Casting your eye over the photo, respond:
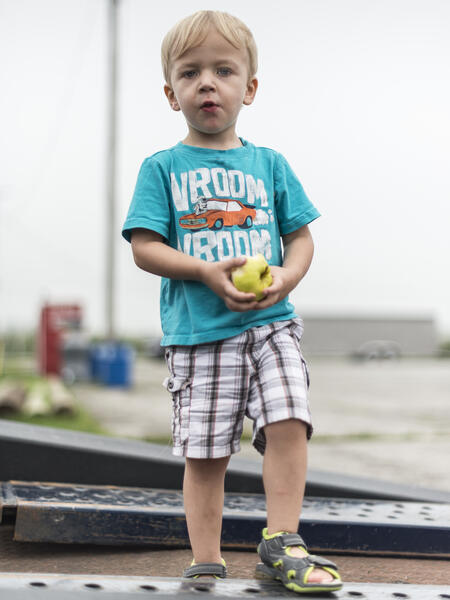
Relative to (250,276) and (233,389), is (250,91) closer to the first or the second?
(250,276)

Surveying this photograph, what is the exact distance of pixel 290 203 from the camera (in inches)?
78.8

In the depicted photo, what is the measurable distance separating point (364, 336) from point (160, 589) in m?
25.2

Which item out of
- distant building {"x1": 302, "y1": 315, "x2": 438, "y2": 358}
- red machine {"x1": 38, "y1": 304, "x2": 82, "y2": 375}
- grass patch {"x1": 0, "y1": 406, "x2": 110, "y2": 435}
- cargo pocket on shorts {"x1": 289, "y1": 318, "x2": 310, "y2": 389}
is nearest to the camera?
cargo pocket on shorts {"x1": 289, "y1": 318, "x2": 310, "y2": 389}

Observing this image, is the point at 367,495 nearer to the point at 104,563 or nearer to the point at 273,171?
the point at 104,563

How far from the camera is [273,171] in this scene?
201cm

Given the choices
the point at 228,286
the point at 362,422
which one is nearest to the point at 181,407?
the point at 228,286

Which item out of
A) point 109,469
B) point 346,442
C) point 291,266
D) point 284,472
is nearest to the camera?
point 284,472

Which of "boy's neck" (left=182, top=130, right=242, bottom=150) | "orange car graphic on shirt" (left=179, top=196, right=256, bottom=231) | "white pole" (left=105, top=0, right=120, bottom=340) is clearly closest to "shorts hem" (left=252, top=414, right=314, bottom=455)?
"orange car graphic on shirt" (left=179, top=196, right=256, bottom=231)

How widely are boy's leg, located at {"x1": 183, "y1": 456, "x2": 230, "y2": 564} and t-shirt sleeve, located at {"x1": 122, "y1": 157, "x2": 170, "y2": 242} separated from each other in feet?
1.87

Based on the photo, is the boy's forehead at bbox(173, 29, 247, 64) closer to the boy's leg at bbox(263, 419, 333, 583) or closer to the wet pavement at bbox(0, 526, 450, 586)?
the boy's leg at bbox(263, 419, 333, 583)

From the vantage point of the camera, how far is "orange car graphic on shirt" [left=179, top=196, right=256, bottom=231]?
1.89m

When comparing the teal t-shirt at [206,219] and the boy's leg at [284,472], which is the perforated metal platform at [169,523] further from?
Answer: the teal t-shirt at [206,219]

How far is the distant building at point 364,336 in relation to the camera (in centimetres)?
2606

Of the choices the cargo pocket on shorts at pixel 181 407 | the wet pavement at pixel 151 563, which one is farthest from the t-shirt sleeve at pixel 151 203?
the wet pavement at pixel 151 563
